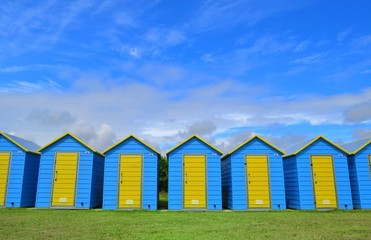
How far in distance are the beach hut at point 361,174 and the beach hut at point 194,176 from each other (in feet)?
25.8

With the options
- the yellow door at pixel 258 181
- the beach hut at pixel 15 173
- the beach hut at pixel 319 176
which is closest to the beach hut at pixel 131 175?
the beach hut at pixel 15 173

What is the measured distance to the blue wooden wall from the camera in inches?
703

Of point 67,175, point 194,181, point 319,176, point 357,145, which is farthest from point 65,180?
point 357,145

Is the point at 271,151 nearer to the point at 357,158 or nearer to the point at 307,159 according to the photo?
the point at 307,159

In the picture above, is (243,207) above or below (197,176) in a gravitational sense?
below

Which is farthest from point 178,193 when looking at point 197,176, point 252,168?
point 252,168

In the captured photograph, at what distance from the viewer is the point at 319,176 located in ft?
58.7

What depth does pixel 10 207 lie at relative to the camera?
17.1 m

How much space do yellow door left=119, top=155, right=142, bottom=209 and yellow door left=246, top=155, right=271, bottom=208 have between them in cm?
606

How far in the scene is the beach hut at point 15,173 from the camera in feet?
56.9

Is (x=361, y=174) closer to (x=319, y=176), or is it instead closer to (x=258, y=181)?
(x=319, y=176)

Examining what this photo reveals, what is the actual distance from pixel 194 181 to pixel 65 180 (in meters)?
7.09

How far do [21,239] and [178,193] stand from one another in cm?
1016

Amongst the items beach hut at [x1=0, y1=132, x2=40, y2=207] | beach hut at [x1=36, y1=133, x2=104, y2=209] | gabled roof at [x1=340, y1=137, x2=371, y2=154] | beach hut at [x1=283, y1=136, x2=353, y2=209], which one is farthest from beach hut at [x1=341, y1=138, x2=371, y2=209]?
beach hut at [x1=0, y1=132, x2=40, y2=207]
